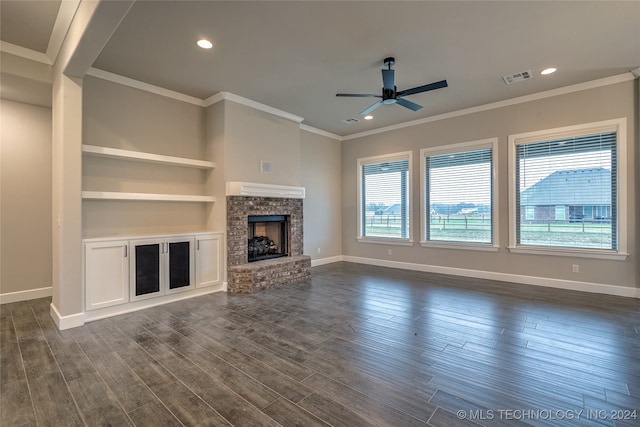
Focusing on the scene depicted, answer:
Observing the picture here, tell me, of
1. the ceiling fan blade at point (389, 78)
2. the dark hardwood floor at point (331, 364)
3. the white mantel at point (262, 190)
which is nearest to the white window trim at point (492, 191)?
the dark hardwood floor at point (331, 364)

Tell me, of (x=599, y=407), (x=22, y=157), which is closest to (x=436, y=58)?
(x=599, y=407)

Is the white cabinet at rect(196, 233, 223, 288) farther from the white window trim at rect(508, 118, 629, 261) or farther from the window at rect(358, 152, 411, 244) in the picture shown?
the white window trim at rect(508, 118, 629, 261)

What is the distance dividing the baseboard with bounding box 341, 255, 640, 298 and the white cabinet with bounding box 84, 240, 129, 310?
4.95 metres

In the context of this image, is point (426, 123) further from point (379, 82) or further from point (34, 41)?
point (34, 41)

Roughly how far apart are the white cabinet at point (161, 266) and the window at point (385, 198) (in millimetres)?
4122

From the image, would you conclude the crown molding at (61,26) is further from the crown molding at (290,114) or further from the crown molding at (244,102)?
the crown molding at (244,102)

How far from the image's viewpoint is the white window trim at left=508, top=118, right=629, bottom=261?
14.1ft

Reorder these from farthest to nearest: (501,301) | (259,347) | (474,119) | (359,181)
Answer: (359,181) → (474,119) → (501,301) → (259,347)

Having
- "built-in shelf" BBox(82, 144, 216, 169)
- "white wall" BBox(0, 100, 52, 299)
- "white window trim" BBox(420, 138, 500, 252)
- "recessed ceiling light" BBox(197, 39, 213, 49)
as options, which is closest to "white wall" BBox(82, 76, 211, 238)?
"built-in shelf" BBox(82, 144, 216, 169)

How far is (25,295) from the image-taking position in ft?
14.0

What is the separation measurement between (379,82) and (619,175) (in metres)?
3.71

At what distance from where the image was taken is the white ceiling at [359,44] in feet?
9.32

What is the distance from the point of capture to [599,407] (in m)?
1.90

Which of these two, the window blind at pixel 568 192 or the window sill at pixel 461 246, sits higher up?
the window blind at pixel 568 192
